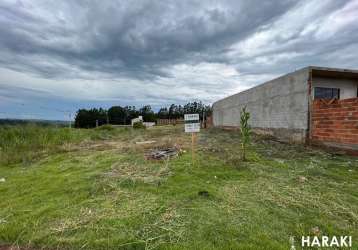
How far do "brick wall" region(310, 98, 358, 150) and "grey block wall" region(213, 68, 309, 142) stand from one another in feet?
1.44

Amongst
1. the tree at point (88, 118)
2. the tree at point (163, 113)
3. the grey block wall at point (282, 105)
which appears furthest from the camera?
the tree at point (163, 113)

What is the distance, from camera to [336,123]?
6.86m

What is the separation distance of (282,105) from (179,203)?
26.1 ft

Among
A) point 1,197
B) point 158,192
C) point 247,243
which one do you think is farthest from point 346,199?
point 1,197

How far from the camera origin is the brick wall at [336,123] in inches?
247

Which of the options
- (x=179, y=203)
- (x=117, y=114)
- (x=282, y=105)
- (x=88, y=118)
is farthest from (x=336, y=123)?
(x=117, y=114)

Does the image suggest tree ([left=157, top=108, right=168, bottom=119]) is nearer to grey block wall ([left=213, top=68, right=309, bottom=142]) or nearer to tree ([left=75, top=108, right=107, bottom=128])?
tree ([left=75, top=108, right=107, bottom=128])

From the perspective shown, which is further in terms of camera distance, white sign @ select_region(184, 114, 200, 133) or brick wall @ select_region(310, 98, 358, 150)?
brick wall @ select_region(310, 98, 358, 150)

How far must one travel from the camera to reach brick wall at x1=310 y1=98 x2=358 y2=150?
20.6 ft

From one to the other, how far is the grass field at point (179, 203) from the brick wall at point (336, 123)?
3.63 feet

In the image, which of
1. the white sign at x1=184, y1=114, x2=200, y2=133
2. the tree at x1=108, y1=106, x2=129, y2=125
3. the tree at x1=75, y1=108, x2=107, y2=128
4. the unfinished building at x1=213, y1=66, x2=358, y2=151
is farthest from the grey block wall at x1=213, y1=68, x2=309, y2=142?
the tree at x1=108, y1=106, x2=129, y2=125

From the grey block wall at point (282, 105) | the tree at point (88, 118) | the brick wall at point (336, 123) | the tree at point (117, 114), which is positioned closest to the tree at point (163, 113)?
the tree at point (117, 114)

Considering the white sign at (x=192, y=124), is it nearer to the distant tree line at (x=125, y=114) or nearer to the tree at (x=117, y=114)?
the distant tree line at (x=125, y=114)

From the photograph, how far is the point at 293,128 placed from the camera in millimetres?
8742
